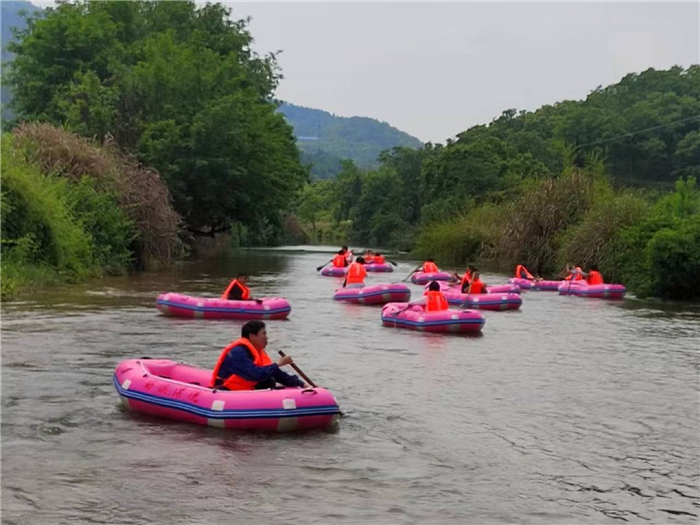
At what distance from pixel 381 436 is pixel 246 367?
1508 mm

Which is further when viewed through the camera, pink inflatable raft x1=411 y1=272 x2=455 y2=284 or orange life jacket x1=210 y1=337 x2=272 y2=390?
pink inflatable raft x1=411 y1=272 x2=455 y2=284

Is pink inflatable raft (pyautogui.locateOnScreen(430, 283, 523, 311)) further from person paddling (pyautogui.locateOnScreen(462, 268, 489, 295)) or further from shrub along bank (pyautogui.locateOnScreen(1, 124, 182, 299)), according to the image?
shrub along bank (pyautogui.locateOnScreen(1, 124, 182, 299))

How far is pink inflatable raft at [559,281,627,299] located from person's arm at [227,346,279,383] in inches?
631

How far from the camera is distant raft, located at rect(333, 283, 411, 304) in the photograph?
2147 centimetres

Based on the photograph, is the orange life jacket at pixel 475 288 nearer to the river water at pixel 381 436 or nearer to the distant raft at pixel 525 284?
the river water at pixel 381 436

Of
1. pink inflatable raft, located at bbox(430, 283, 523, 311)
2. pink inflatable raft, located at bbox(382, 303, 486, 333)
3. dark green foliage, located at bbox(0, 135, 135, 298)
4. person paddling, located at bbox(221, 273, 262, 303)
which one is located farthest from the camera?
dark green foliage, located at bbox(0, 135, 135, 298)

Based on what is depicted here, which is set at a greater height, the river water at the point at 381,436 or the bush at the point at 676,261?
the bush at the point at 676,261

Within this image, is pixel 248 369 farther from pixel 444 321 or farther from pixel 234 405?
pixel 444 321

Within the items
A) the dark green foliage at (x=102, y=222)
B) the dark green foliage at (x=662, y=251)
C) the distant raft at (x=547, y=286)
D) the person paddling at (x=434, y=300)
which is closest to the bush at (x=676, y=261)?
the dark green foliage at (x=662, y=251)

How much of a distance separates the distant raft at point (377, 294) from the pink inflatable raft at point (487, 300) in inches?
46.6

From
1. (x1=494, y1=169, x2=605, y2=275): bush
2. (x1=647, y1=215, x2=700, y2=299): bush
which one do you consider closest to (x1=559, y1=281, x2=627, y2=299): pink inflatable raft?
(x1=647, y1=215, x2=700, y2=299): bush

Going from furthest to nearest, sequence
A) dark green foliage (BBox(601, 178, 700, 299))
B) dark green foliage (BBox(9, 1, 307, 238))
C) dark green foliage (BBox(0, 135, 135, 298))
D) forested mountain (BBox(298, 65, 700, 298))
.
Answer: dark green foliage (BBox(9, 1, 307, 238)) < forested mountain (BBox(298, 65, 700, 298)) < dark green foliage (BBox(601, 178, 700, 299)) < dark green foliage (BBox(0, 135, 135, 298))

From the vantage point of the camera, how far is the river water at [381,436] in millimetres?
7277

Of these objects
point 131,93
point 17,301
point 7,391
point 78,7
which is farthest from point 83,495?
point 78,7
